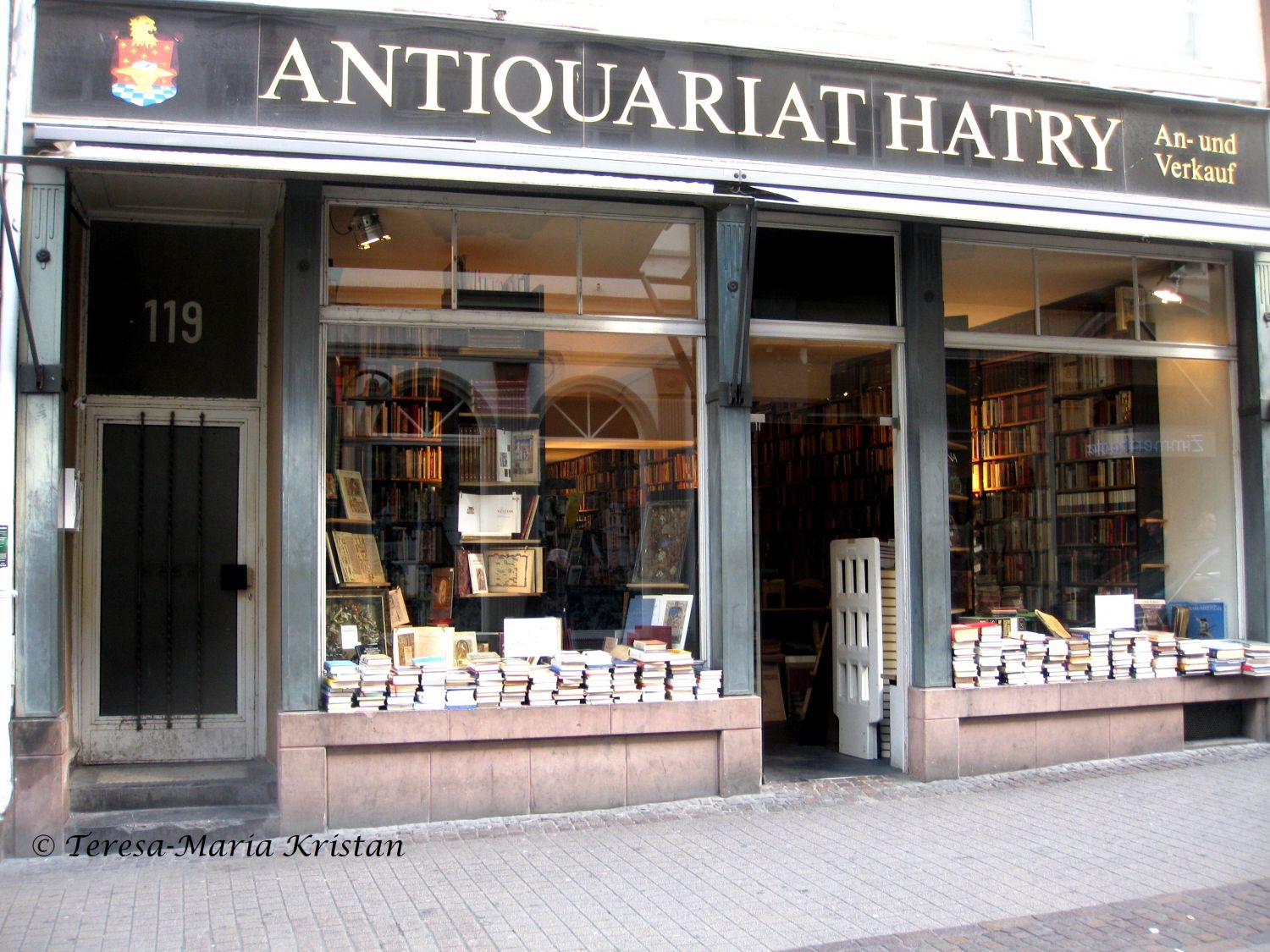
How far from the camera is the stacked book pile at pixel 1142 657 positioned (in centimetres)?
927

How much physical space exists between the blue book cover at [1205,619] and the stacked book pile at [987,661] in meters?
2.08

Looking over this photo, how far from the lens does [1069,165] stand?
344 inches

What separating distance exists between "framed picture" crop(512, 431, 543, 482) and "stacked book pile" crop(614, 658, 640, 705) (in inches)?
56.5

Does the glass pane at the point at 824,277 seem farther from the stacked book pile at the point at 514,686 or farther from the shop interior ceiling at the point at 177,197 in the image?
the shop interior ceiling at the point at 177,197

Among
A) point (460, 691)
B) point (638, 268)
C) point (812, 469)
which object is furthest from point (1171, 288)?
point (460, 691)

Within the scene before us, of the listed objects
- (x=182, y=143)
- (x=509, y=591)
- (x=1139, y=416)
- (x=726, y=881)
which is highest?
(x=182, y=143)

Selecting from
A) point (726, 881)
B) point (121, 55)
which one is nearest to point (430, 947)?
point (726, 881)

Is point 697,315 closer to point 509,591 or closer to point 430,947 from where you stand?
point 509,591

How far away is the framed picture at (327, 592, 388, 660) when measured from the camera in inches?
298

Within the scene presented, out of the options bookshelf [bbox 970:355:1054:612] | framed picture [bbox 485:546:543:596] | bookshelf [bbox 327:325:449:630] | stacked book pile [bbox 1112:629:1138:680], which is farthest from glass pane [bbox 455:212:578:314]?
stacked book pile [bbox 1112:629:1138:680]

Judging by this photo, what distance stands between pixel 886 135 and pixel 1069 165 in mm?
1560

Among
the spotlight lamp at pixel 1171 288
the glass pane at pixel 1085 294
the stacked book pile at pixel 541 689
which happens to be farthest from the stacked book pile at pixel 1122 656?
the stacked book pile at pixel 541 689

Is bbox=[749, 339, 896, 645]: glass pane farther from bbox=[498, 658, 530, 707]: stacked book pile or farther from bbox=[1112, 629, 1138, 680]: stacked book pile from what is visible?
bbox=[498, 658, 530, 707]: stacked book pile

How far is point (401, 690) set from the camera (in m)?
7.44
